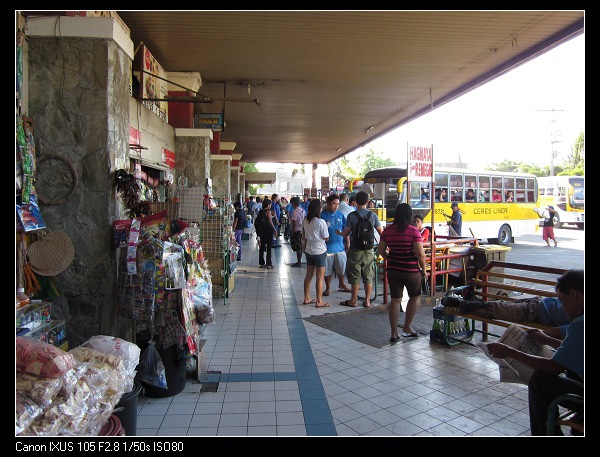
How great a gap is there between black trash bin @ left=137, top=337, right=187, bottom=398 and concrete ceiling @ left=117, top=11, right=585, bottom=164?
14.1 feet

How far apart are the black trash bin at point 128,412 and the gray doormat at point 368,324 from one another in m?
3.03

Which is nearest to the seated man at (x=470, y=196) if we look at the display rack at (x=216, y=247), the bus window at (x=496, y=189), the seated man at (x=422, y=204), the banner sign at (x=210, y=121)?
the bus window at (x=496, y=189)

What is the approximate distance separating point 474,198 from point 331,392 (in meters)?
14.7

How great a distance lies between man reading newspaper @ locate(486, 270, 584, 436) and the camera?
8.67 feet

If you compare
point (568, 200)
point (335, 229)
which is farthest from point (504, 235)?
point (568, 200)

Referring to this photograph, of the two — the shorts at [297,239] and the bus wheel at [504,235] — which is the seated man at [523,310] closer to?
the shorts at [297,239]

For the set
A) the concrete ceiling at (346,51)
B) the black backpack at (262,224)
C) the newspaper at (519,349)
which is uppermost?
the concrete ceiling at (346,51)

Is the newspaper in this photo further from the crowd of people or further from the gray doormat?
the gray doormat

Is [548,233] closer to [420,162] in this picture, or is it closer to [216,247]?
[420,162]

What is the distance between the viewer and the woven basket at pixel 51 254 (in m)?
3.69

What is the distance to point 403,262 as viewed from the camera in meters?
5.29

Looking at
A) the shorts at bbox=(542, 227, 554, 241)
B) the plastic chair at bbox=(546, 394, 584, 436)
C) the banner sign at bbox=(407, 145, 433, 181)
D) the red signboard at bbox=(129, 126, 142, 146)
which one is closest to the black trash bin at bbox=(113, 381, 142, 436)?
the plastic chair at bbox=(546, 394, 584, 436)

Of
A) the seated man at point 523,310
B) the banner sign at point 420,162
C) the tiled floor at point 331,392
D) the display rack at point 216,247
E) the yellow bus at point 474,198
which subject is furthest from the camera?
the yellow bus at point 474,198

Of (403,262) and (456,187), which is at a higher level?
(456,187)
